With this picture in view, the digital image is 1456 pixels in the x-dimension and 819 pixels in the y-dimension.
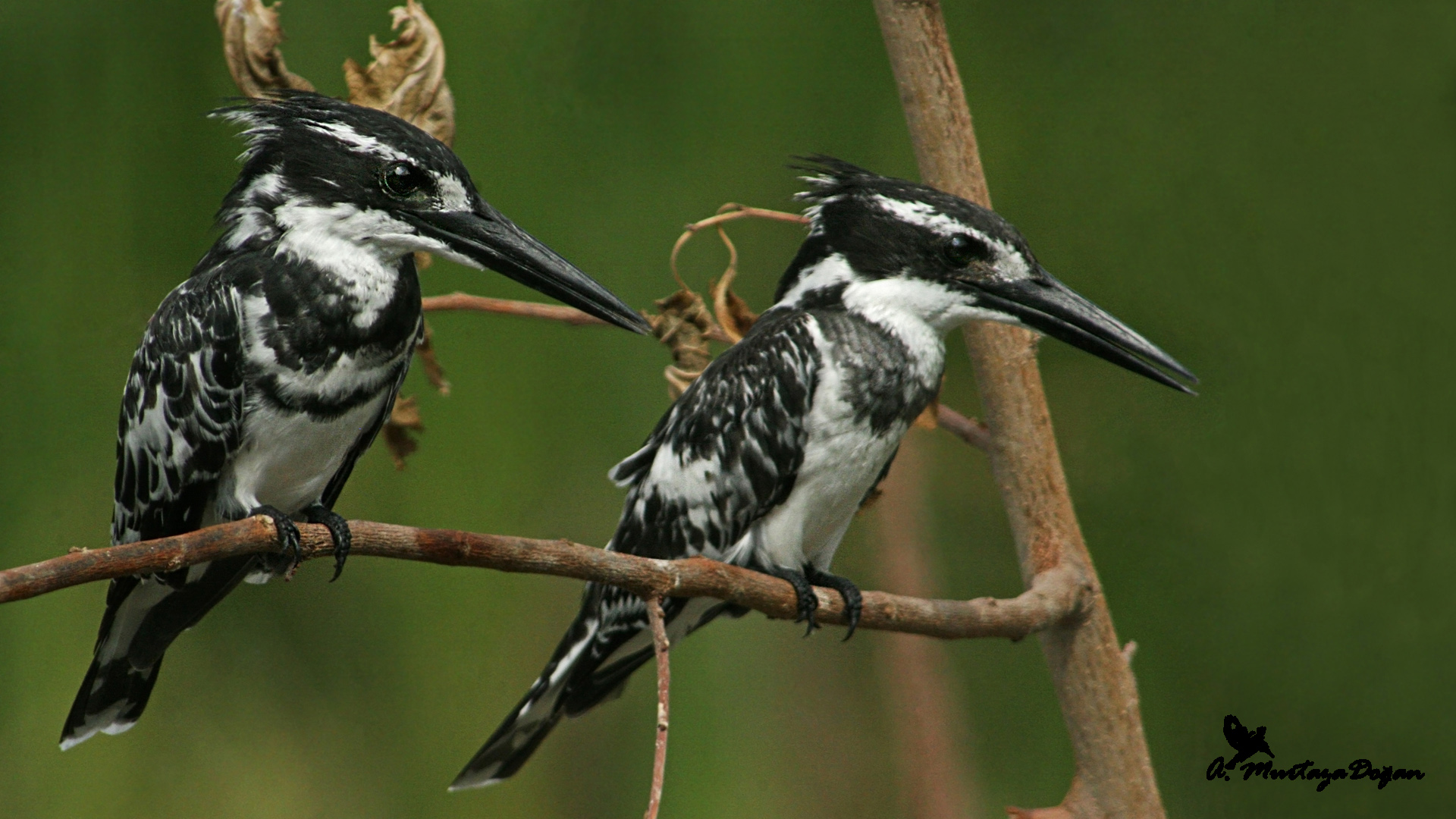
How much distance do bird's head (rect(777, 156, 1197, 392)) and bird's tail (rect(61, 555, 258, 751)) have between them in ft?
2.62

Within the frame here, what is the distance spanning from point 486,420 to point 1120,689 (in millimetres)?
1137

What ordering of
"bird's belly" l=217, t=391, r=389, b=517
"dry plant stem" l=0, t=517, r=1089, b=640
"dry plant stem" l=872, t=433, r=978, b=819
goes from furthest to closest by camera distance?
1. "dry plant stem" l=872, t=433, r=978, b=819
2. "bird's belly" l=217, t=391, r=389, b=517
3. "dry plant stem" l=0, t=517, r=1089, b=640

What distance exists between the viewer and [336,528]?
4.22 ft

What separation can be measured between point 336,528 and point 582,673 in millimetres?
412

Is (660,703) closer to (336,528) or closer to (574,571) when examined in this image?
(574,571)

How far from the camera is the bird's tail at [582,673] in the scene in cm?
151

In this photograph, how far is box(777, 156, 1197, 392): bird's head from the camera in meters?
1.39

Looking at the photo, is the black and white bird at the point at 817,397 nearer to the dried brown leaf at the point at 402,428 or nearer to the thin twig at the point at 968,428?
the thin twig at the point at 968,428

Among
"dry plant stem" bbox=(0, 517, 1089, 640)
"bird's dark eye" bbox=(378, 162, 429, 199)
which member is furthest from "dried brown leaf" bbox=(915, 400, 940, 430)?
"bird's dark eye" bbox=(378, 162, 429, 199)

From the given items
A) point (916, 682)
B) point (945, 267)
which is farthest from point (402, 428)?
point (916, 682)

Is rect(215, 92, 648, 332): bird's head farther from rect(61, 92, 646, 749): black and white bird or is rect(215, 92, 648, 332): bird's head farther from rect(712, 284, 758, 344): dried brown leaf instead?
rect(712, 284, 758, 344): dried brown leaf

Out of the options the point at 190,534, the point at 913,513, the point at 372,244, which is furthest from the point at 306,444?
the point at 913,513

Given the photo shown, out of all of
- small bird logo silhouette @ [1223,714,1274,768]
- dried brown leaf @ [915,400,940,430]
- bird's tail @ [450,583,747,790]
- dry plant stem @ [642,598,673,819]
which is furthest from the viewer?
small bird logo silhouette @ [1223,714,1274,768]

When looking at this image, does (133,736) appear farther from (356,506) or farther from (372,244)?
(372,244)
